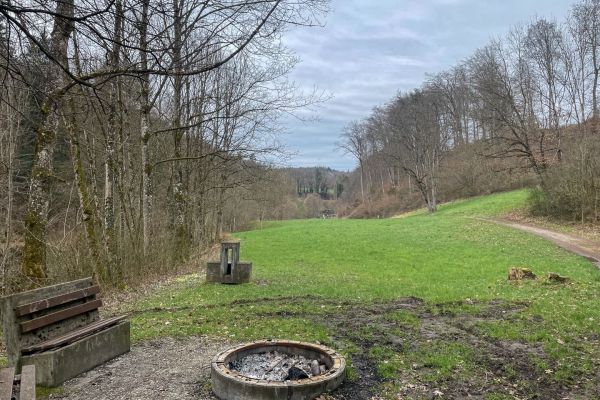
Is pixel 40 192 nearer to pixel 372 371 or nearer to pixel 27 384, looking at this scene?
pixel 27 384

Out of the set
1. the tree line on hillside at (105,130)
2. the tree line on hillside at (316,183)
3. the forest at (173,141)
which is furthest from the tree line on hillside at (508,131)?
the tree line on hillside at (316,183)

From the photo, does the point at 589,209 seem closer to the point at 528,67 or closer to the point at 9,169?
the point at 528,67

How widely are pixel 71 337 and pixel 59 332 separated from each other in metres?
0.39

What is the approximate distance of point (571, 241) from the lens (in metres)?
18.1

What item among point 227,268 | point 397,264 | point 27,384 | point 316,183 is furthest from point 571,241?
A: point 316,183

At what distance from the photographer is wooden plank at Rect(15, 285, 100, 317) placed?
4.39m

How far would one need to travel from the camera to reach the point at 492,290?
970 centimetres

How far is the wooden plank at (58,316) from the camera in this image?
443 centimetres

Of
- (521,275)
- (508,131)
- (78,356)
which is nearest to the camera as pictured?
(78,356)

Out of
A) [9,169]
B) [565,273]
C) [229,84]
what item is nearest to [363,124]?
[229,84]

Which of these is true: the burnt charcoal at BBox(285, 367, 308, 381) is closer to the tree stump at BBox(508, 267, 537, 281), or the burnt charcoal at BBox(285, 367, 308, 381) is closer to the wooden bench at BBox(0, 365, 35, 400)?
the wooden bench at BBox(0, 365, 35, 400)

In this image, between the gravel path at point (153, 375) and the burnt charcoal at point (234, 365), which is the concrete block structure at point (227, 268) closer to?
the gravel path at point (153, 375)

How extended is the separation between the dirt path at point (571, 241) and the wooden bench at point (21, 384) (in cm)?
1501

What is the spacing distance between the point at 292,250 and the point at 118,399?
18.6 meters
